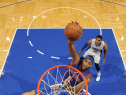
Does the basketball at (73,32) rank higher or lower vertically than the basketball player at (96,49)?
higher

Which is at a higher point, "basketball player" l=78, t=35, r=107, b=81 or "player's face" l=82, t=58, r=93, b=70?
"player's face" l=82, t=58, r=93, b=70

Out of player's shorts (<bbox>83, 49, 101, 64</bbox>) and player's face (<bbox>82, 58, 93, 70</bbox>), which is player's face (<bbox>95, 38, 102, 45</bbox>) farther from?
player's face (<bbox>82, 58, 93, 70</bbox>)

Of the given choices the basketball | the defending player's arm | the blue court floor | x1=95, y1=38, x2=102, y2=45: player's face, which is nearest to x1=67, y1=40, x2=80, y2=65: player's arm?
the basketball

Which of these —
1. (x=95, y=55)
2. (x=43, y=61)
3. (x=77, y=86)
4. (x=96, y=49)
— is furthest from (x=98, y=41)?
(x=43, y=61)

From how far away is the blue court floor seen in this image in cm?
427

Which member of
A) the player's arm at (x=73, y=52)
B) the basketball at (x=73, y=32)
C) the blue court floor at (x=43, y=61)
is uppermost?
the basketball at (x=73, y=32)

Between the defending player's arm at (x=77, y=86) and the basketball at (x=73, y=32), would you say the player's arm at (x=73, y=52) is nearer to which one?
the basketball at (x=73, y=32)

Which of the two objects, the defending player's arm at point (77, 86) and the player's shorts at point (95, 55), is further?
the player's shorts at point (95, 55)

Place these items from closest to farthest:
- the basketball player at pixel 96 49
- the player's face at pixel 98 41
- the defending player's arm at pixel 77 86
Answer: the defending player's arm at pixel 77 86, the player's face at pixel 98 41, the basketball player at pixel 96 49

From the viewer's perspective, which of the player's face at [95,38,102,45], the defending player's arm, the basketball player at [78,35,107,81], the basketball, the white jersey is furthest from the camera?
the white jersey

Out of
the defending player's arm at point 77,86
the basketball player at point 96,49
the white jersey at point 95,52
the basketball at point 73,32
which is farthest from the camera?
the white jersey at point 95,52

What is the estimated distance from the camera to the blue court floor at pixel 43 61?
4.27 metres

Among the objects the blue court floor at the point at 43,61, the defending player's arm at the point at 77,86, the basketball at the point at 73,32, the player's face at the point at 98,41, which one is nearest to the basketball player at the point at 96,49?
the player's face at the point at 98,41

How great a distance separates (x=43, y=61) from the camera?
4.93 metres
